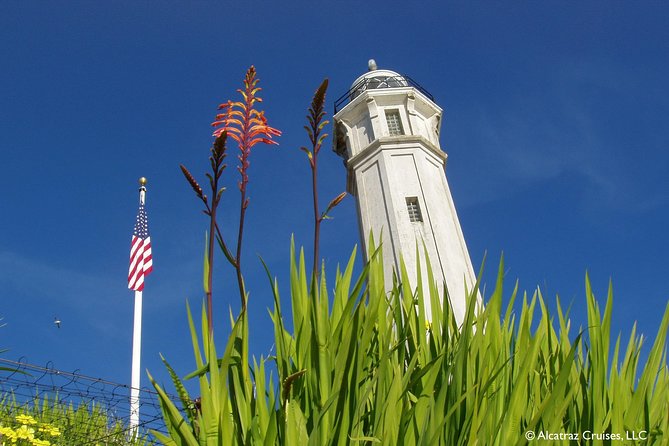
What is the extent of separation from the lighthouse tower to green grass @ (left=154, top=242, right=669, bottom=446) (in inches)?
424

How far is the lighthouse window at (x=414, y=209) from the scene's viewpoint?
52.4 ft

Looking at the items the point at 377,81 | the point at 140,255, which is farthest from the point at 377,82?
the point at 140,255

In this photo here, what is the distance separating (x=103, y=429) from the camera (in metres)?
7.52

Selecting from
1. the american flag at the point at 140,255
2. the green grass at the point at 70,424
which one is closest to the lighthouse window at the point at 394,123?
the american flag at the point at 140,255

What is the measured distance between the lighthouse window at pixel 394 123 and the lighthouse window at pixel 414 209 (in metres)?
3.00

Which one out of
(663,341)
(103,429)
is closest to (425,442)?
(663,341)

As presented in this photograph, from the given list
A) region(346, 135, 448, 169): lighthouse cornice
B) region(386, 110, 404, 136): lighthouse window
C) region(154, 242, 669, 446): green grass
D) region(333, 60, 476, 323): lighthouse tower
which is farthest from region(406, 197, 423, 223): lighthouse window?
region(154, 242, 669, 446): green grass

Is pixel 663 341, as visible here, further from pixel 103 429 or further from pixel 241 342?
pixel 103 429

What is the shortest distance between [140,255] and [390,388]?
14.3 metres

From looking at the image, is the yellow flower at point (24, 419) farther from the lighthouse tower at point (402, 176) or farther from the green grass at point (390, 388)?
the lighthouse tower at point (402, 176)

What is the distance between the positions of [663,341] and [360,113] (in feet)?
56.3

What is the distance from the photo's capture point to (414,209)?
16297mm

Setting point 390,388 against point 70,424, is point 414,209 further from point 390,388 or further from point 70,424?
point 390,388

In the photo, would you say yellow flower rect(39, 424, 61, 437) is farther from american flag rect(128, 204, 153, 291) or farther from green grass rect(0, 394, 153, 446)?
american flag rect(128, 204, 153, 291)
